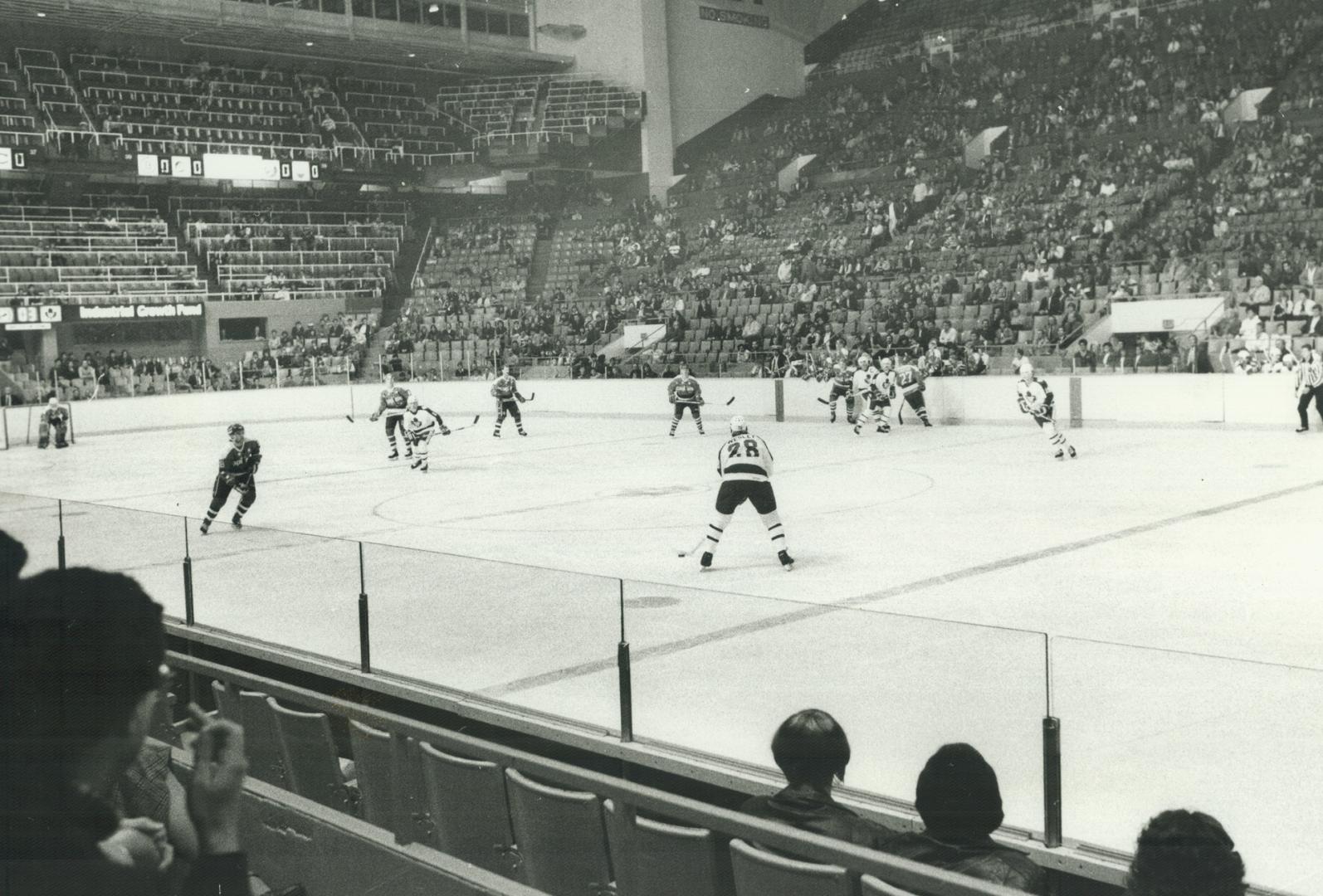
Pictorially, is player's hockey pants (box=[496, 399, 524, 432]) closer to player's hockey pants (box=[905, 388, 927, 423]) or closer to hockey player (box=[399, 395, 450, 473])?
hockey player (box=[399, 395, 450, 473])

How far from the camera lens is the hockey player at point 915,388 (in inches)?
998

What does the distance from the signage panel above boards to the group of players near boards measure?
18756 millimetres

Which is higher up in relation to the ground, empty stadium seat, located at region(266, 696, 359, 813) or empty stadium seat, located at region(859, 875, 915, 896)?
empty stadium seat, located at region(859, 875, 915, 896)

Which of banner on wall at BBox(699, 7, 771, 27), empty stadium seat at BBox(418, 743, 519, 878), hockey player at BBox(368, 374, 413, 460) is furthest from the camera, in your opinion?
banner on wall at BBox(699, 7, 771, 27)

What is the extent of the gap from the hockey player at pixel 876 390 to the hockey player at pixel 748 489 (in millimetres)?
13792

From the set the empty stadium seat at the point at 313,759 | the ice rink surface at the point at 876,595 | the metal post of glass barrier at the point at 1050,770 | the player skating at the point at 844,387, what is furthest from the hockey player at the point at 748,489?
the player skating at the point at 844,387

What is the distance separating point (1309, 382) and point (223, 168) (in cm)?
3167

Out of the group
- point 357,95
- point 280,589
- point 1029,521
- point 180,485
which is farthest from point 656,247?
point 280,589

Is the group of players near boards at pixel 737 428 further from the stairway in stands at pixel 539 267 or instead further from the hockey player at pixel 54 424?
the stairway in stands at pixel 539 267

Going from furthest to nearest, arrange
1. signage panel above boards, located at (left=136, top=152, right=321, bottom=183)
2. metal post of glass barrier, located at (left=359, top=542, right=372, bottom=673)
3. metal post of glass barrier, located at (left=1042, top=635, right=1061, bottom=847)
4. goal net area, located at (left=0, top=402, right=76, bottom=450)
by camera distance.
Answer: signage panel above boards, located at (left=136, top=152, right=321, bottom=183) → goal net area, located at (left=0, top=402, right=76, bottom=450) → metal post of glass barrier, located at (left=359, top=542, right=372, bottom=673) → metal post of glass barrier, located at (left=1042, top=635, right=1061, bottom=847)

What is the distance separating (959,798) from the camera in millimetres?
3676

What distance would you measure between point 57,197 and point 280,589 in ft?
124

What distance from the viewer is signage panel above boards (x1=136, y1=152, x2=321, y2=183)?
3972 cm

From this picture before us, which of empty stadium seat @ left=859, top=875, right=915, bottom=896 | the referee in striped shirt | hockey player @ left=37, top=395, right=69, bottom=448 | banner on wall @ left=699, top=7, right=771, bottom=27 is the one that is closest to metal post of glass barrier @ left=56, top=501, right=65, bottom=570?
empty stadium seat @ left=859, top=875, right=915, bottom=896
